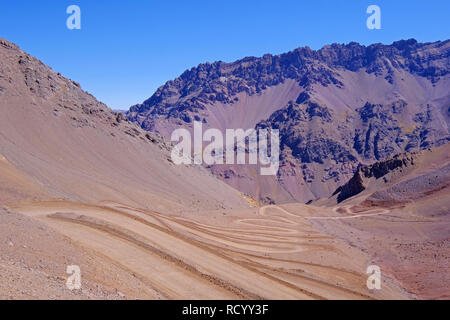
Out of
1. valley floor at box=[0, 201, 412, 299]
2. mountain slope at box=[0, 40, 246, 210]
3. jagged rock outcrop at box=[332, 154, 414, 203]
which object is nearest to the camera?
valley floor at box=[0, 201, 412, 299]

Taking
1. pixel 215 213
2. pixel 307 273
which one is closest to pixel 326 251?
pixel 307 273

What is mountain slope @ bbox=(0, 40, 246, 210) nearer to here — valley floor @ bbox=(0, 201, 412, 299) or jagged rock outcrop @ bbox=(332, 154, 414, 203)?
valley floor @ bbox=(0, 201, 412, 299)

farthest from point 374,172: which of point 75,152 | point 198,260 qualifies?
point 198,260

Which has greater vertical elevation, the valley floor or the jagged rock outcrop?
the jagged rock outcrop

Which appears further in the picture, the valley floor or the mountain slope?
the mountain slope

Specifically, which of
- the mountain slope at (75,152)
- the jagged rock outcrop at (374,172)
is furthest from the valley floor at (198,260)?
the jagged rock outcrop at (374,172)

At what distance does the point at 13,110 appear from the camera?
45719 millimetres

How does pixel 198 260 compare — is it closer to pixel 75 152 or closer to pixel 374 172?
pixel 75 152

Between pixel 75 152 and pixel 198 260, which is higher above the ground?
pixel 75 152

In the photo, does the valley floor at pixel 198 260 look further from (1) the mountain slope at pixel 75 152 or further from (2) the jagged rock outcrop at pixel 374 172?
(2) the jagged rock outcrop at pixel 374 172

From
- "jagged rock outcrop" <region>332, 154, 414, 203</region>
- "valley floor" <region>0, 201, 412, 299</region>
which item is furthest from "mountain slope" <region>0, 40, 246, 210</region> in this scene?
"jagged rock outcrop" <region>332, 154, 414, 203</region>

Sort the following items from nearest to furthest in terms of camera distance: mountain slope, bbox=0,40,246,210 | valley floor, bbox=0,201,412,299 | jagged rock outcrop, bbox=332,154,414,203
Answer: valley floor, bbox=0,201,412,299, mountain slope, bbox=0,40,246,210, jagged rock outcrop, bbox=332,154,414,203

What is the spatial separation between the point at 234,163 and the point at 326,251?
143m
